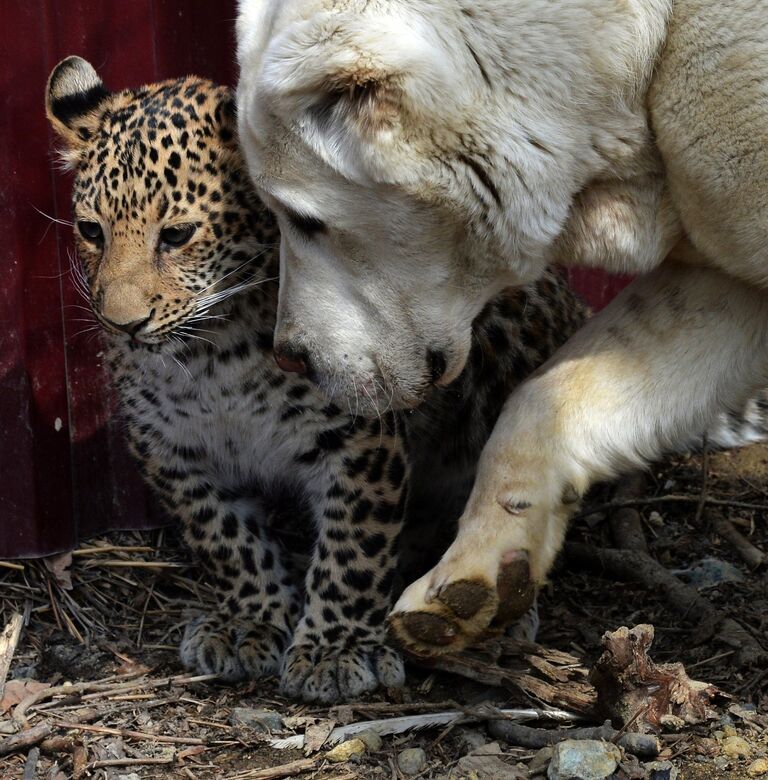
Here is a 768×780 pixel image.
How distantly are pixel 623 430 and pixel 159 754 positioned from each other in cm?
173

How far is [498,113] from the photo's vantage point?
127 inches

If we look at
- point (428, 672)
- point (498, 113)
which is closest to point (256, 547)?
point (428, 672)

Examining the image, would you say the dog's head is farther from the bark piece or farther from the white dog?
the bark piece

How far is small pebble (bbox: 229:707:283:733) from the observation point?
3.88 meters

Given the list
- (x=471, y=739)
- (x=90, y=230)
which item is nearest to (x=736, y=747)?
(x=471, y=739)

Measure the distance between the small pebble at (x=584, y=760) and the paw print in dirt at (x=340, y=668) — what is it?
90 centimetres

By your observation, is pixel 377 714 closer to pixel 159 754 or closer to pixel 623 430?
pixel 159 754

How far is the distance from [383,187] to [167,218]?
1032 mm

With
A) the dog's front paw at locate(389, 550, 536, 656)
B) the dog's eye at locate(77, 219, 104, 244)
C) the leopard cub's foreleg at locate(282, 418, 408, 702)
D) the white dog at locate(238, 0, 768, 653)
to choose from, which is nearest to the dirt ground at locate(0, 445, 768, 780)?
the leopard cub's foreleg at locate(282, 418, 408, 702)

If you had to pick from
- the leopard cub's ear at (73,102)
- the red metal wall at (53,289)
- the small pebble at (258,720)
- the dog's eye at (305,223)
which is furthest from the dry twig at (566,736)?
the leopard cub's ear at (73,102)

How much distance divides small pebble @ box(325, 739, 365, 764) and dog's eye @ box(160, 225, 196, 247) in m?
1.67

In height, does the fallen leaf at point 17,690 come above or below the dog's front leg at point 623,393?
below

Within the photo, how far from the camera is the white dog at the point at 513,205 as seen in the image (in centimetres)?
314

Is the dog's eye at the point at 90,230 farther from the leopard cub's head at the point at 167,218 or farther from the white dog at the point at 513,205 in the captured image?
the white dog at the point at 513,205
